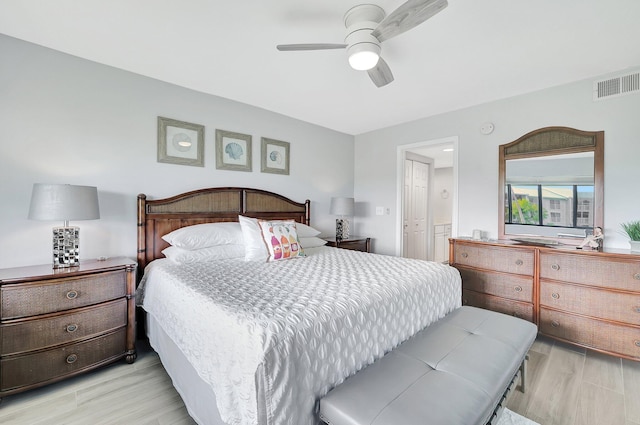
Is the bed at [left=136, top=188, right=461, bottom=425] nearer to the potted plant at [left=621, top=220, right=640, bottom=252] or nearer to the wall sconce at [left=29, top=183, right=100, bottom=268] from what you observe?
the wall sconce at [left=29, top=183, right=100, bottom=268]

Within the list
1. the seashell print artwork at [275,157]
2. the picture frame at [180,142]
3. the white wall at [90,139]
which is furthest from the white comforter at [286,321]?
the seashell print artwork at [275,157]

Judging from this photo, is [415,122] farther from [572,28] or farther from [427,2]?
[427,2]

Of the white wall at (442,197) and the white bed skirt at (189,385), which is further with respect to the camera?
the white wall at (442,197)

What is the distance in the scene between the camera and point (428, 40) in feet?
6.61

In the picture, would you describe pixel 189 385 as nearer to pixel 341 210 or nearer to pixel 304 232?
pixel 304 232

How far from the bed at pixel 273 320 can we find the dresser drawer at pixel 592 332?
3.58ft

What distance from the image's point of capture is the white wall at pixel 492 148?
2467 mm

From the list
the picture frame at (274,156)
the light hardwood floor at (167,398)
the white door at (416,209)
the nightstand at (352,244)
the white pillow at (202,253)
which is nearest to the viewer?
the light hardwood floor at (167,398)

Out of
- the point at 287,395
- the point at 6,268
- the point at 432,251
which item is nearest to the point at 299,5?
the point at 287,395

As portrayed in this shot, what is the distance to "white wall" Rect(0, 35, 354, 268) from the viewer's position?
2064mm

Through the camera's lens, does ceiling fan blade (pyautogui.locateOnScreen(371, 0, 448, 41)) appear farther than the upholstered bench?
Yes

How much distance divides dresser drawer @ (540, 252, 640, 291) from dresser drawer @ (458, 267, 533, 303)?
0.18m

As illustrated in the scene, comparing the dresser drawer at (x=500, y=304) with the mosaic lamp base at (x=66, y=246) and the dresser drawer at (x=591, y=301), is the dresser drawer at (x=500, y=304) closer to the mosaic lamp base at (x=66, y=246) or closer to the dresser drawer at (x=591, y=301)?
the dresser drawer at (x=591, y=301)

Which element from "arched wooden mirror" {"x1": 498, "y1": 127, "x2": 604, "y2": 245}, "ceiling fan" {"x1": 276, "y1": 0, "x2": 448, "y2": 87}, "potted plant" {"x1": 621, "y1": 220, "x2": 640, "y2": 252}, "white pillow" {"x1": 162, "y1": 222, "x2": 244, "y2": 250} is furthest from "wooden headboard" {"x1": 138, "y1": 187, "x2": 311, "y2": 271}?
"potted plant" {"x1": 621, "y1": 220, "x2": 640, "y2": 252}
